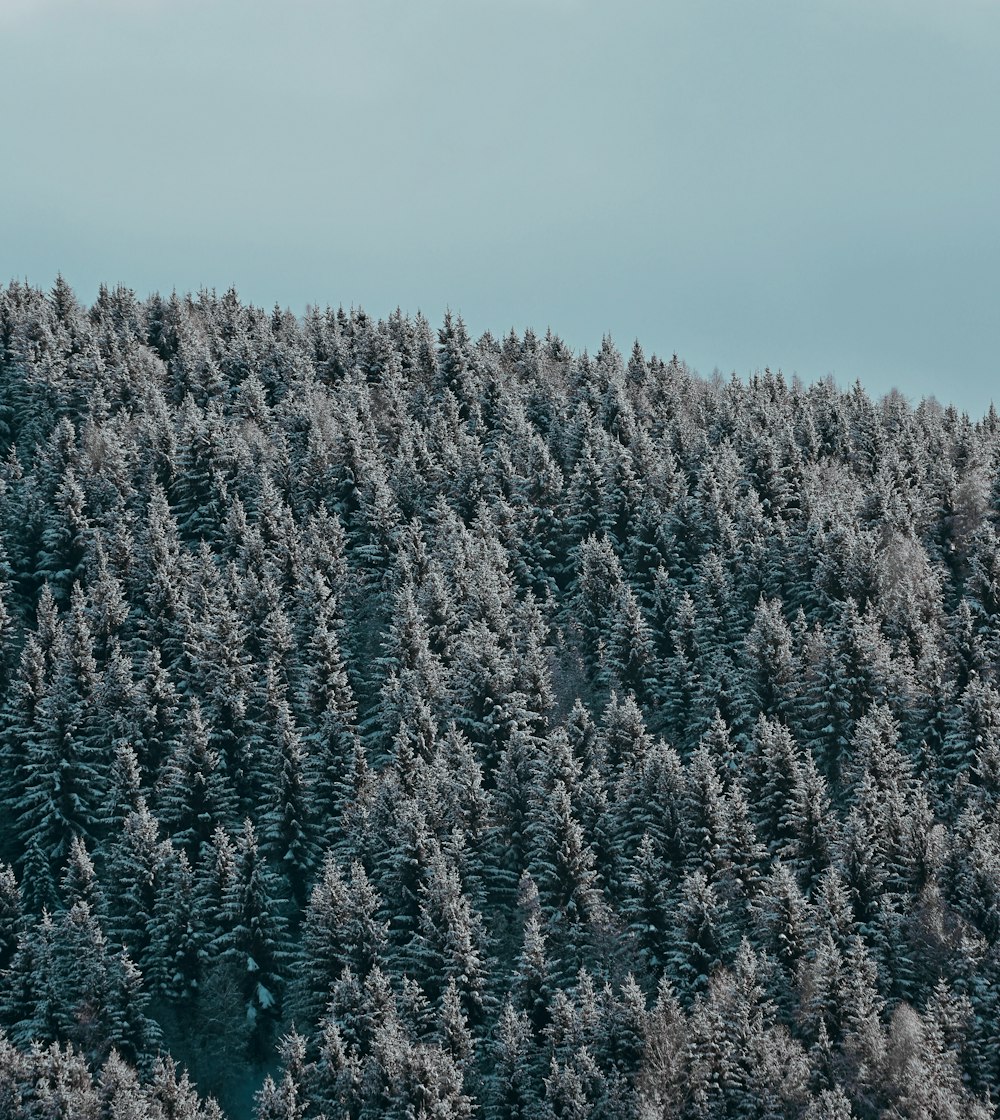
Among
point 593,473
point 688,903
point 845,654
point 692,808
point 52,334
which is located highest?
point 52,334

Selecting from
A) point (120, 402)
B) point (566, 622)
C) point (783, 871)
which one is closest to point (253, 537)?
point (566, 622)

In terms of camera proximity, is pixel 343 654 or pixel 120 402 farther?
pixel 120 402

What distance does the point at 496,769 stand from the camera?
81.2m

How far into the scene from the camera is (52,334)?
5561 inches

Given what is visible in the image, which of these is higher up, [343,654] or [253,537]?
[253,537]

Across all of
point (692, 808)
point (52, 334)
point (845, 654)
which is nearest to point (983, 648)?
point (845, 654)

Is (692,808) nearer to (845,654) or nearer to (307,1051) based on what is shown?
(845,654)

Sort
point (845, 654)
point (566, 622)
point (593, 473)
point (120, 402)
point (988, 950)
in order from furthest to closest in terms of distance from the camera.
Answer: point (120, 402)
point (593, 473)
point (566, 622)
point (845, 654)
point (988, 950)

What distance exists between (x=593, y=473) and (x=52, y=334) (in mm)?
60329

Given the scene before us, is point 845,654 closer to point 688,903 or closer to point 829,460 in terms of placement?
point 688,903

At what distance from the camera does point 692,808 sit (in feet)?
238

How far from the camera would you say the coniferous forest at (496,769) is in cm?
6256

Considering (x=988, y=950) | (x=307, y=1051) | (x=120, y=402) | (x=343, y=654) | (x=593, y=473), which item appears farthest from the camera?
(x=120, y=402)

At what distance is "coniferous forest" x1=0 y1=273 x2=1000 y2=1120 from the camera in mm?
62562
